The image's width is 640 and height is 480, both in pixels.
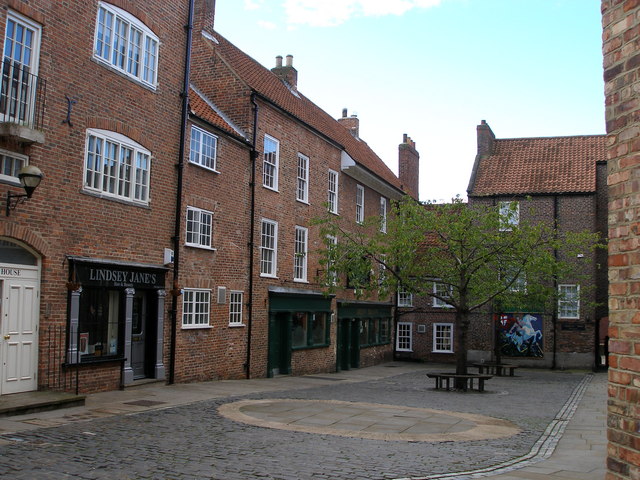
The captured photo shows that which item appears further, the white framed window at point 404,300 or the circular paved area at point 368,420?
the white framed window at point 404,300

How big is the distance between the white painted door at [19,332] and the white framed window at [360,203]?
1785 cm

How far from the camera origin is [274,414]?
41.1ft

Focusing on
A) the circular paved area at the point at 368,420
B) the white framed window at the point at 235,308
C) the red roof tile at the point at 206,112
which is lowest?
the circular paved area at the point at 368,420

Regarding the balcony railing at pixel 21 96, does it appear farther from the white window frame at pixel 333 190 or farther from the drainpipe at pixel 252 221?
the white window frame at pixel 333 190

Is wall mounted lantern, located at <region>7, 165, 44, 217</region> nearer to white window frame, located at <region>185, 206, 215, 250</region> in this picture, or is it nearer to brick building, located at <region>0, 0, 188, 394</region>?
brick building, located at <region>0, 0, 188, 394</region>

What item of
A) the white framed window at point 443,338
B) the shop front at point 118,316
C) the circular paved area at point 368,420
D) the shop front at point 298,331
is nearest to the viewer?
the circular paved area at point 368,420

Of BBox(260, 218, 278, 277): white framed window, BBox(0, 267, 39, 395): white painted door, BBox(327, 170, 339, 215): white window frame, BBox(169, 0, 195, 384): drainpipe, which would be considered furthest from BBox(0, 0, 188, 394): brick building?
BBox(327, 170, 339, 215): white window frame

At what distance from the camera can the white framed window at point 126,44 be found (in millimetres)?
14180

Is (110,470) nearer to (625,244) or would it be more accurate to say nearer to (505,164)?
(625,244)

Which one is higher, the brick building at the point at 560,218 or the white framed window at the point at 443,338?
the brick building at the point at 560,218

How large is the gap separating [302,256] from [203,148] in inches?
254

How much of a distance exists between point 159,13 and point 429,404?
1181cm

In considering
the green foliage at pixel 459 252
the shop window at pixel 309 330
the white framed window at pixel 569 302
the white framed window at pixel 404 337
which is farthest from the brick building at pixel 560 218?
the shop window at pixel 309 330

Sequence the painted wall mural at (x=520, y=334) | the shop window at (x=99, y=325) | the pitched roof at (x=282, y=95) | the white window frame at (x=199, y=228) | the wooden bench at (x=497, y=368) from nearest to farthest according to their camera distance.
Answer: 1. the shop window at (x=99, y=325)
2. the white window frame at (x=199, y=228)
3. the pitched roof at (x=282, y=95)
4. the wooden bench at (x=497, y=368)
5. the painted wall mural at (x=520, y=334)
